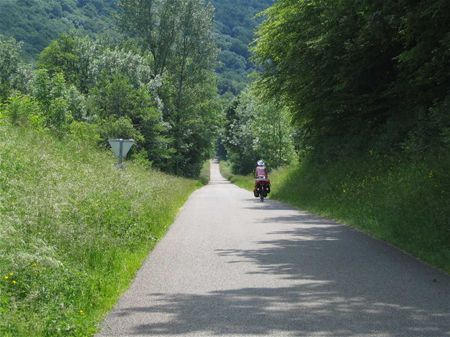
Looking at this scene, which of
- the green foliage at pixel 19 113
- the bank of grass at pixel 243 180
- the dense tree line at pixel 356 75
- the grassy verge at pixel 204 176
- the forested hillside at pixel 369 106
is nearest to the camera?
the forested hillside at pixel 369 106

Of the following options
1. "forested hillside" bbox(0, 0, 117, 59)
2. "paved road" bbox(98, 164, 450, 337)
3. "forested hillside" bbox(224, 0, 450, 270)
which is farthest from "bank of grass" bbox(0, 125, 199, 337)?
"forested hillside" bbox(0, 0, 117, 59)

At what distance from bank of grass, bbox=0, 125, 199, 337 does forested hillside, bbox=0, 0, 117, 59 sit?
12261cm

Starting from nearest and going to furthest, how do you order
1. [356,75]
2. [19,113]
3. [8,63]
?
[356,75] < [19,113] < [8,63]

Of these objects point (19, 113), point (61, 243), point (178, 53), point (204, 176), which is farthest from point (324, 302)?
point (204, 176)

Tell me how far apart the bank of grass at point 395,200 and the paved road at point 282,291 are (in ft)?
1.82

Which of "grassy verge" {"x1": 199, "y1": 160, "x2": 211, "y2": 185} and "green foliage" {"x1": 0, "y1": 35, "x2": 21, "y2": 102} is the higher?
"green foliage" {"x1": 0, "y1": 35, "x2": 21, "y2": 102}

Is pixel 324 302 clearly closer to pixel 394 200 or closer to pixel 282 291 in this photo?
pixel 282 291

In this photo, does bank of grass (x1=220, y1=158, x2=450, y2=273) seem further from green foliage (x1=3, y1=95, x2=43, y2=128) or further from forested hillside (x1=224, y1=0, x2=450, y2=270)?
green foliage (x1=3, y1=95, x2=43, y2=128)

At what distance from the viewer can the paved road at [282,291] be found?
6.66 meters

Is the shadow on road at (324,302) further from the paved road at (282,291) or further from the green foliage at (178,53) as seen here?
the green foliage at (178,53)

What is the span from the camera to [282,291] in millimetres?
8516

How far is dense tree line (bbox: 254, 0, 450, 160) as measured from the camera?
17.4 meters

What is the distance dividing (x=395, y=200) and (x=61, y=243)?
9122mm

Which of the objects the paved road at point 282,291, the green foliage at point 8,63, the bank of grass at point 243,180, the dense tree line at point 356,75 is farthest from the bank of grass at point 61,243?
the green foliage at point 8,63
